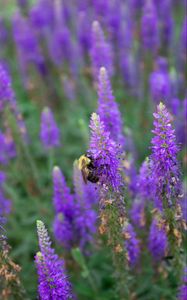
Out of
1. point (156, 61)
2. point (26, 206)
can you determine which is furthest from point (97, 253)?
point (156, 61)

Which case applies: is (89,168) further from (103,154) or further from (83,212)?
(83,212)

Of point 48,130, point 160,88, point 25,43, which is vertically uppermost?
point 25,43

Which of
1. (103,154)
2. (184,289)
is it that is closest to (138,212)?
(184,289)

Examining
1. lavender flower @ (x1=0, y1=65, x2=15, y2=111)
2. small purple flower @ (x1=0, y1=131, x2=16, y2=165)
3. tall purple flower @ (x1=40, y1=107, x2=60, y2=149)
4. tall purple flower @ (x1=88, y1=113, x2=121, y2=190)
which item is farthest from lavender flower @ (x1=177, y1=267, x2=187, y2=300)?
small purple flower @ (x1=0, y1=131, x2=16, y2=165)

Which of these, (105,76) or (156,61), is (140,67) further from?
(105,76)

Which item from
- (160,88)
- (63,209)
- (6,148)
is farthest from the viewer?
(6,148)

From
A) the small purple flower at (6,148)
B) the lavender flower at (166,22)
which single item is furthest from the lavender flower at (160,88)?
the small purple flower at (6,148)

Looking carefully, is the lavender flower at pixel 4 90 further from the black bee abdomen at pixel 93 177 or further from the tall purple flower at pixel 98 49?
the black bee abdomen at pixel 93 177
